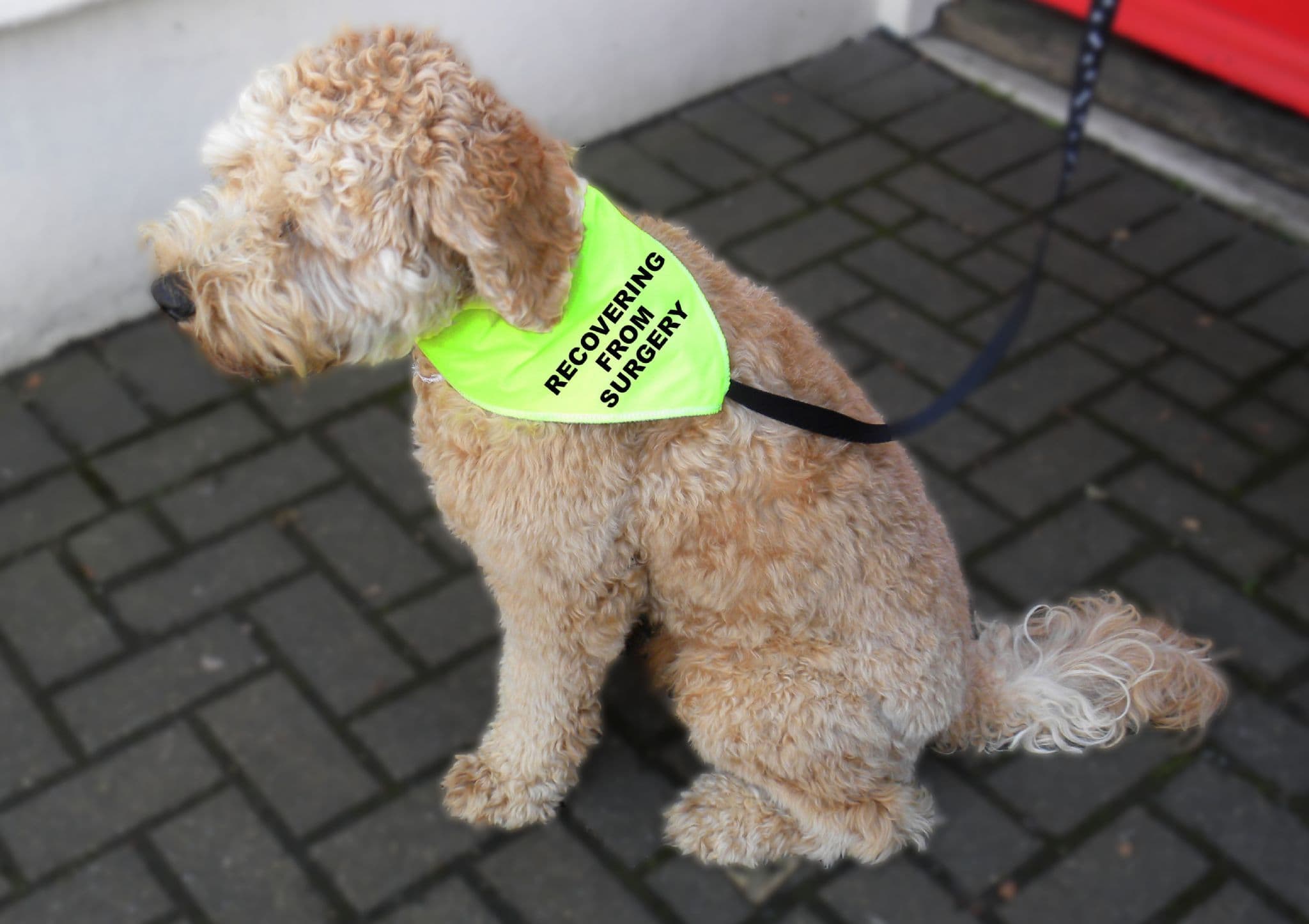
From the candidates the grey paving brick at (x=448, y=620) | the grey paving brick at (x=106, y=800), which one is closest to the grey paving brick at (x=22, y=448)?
the grey paving brick at (x=106, y=800)

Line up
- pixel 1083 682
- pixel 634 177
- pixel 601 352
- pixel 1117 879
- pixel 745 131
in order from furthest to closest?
pixel 745 131, pixel 634 177, pixel 1117 879, pixel 1083 682, pixel 601 352

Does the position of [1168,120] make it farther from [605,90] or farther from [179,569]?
[179,569]

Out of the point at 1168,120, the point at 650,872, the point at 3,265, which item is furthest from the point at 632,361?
the point at 1168,120

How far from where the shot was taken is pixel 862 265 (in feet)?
15.4

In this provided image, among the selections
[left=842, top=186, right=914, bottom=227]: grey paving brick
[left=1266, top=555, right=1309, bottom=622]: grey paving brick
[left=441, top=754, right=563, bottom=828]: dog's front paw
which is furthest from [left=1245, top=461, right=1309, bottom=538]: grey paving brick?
[left=441, top=754, right=563, bottom=828]: dog's front paw

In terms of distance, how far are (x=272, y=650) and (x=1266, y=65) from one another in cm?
445

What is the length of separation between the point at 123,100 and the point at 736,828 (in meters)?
2.99

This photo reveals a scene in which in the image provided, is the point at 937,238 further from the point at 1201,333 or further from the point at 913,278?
the point at 1201,333

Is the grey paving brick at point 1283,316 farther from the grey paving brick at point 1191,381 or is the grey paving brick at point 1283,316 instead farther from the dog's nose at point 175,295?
the dog's nose at point 175,295

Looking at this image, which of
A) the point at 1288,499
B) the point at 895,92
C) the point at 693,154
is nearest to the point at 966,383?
the point at 1288,499

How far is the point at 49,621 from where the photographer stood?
350 centimetres

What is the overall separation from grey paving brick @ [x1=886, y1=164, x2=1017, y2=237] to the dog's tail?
7.63 feet

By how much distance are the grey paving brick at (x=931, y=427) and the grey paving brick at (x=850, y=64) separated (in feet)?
6.03

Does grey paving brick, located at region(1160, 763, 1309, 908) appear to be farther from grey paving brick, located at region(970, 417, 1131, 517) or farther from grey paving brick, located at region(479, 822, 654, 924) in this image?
grey paving brick, located at region(479, 822, 654, 924)
